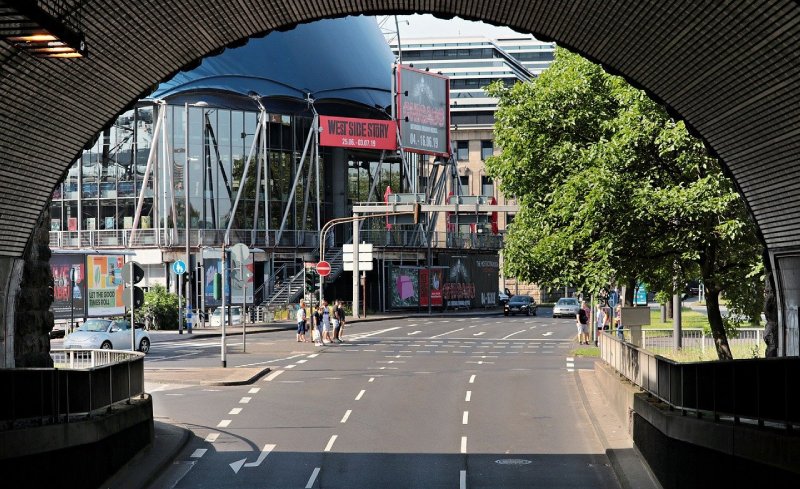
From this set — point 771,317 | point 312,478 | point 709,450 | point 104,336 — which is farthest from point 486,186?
point 709,450

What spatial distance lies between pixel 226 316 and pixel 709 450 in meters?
57.0

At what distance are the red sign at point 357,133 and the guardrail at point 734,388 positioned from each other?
70.5 m

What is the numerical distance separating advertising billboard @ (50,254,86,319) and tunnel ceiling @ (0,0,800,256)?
3396 centimetres

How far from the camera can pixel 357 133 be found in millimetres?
91125

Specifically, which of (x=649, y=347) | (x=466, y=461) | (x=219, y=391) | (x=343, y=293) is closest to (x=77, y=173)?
(x=343, y=293)

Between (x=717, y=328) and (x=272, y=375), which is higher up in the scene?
(x=717, y=328)

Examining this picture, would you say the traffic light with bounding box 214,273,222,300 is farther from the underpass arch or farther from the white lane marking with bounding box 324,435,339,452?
the underpass arch

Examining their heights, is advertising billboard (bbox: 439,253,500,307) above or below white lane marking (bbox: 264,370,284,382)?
above

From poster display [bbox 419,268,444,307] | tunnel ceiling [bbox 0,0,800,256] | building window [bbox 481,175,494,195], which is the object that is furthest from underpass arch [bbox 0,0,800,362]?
building window [bbox 481,175,494,195]

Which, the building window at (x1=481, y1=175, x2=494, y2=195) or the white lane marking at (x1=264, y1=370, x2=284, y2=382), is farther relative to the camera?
the building window at (x1=481, y1=175, x2=494, y2=195)

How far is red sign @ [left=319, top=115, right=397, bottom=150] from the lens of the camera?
8894 centimetres

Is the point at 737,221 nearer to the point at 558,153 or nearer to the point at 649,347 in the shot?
the point at 649,347

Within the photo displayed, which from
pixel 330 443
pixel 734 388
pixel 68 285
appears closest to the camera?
pixel 734 388

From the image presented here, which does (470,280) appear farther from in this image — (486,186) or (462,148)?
(462,148)
